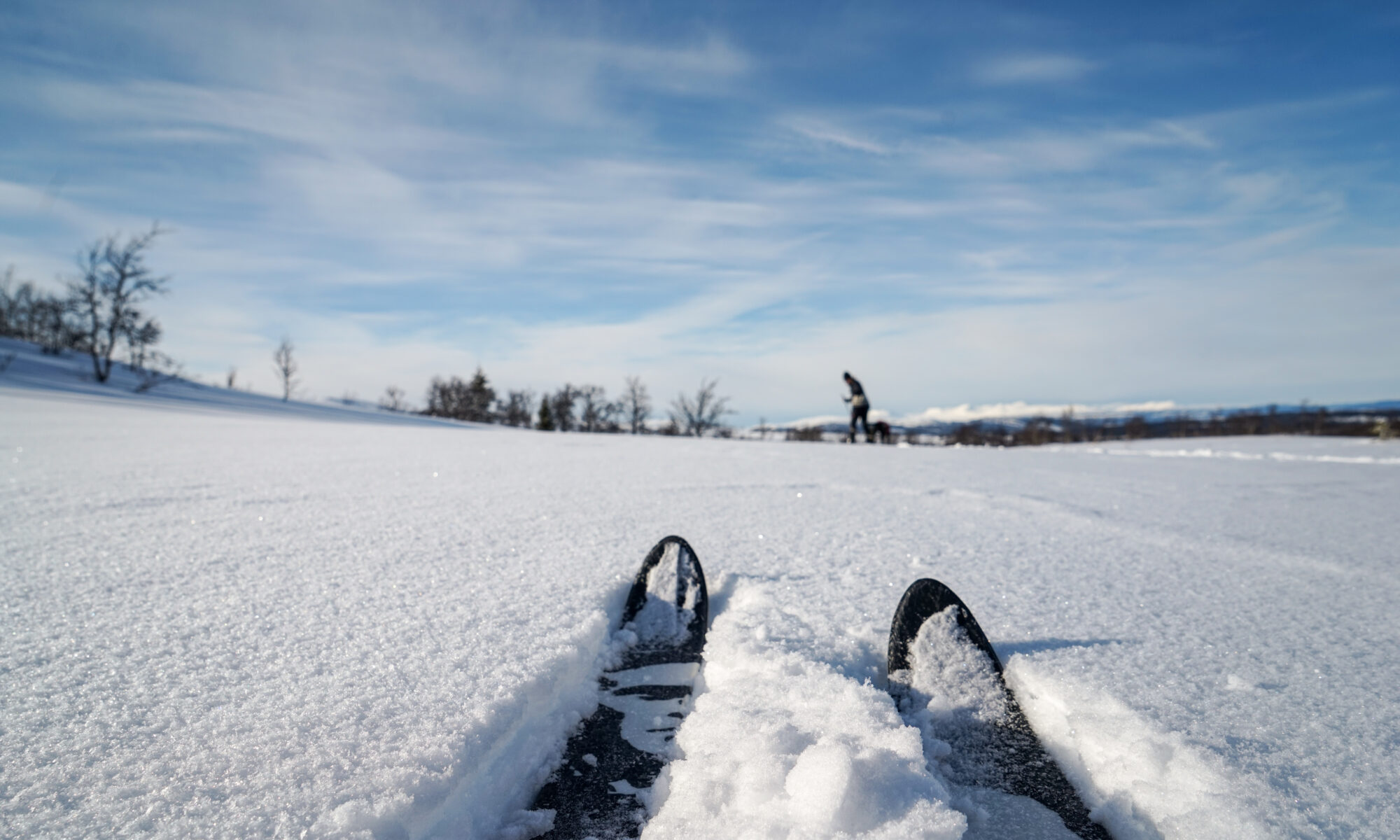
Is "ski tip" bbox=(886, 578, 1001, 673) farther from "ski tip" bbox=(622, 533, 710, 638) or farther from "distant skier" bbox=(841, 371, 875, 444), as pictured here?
"distant skier" bbox=(841, 371, 875, 444)

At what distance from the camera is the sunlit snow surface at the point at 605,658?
0.88 m

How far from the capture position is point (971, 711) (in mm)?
1216

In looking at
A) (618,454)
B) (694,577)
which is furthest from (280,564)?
(618,454)

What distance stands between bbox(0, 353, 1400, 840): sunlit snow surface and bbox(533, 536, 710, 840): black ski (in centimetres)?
6

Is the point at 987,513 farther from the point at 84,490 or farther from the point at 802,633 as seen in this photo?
the point at 84,490

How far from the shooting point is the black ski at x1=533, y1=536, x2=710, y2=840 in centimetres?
105

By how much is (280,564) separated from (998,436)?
1494 cm

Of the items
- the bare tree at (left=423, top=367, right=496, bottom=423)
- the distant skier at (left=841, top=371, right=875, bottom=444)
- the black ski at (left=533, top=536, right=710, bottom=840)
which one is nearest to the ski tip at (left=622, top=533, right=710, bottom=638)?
the black ski at (left=533, top=536, right=710, bottom=840)

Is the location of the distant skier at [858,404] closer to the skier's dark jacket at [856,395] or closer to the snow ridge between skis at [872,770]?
the skier's dark jacket at [856,395]

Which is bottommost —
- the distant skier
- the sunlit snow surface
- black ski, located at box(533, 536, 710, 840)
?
black ski, located at box(533, 536, 710, 840)

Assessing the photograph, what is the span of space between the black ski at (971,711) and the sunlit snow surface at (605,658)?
0.05 m

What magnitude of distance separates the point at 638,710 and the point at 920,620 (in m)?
0.70

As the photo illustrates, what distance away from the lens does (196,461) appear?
11.9 ft

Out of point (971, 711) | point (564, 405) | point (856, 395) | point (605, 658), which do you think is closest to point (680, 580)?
point (605, 658)
